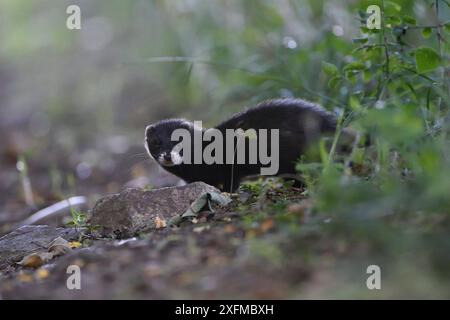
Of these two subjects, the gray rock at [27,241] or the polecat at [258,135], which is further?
the polecat at [258,135]

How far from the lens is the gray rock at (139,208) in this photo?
4449mm

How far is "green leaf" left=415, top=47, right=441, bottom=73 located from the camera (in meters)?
4.16

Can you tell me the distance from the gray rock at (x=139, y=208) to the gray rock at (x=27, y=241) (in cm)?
19

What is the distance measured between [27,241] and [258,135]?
6.86 feet

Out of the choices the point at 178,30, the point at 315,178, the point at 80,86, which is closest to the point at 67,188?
the point at 178,30

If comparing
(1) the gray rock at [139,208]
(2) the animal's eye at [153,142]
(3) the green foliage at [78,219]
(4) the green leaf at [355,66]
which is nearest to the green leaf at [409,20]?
(4) the green leaf at [355,66]

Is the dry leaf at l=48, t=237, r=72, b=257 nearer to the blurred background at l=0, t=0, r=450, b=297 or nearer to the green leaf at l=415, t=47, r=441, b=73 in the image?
the blurred background at l=0, t=0, r=450, b=297

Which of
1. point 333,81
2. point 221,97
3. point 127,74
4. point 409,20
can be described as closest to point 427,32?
point 409,20

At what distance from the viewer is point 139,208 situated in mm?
4516

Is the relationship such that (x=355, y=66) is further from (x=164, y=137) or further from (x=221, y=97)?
(x=221, y=97)

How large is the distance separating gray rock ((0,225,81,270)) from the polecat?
4.57 ft

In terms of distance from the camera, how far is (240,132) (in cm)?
554

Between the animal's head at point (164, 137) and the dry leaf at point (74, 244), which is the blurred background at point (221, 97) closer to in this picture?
the animal's head at point (164, 137)

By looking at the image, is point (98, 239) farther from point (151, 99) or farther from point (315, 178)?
point (151, 99)
